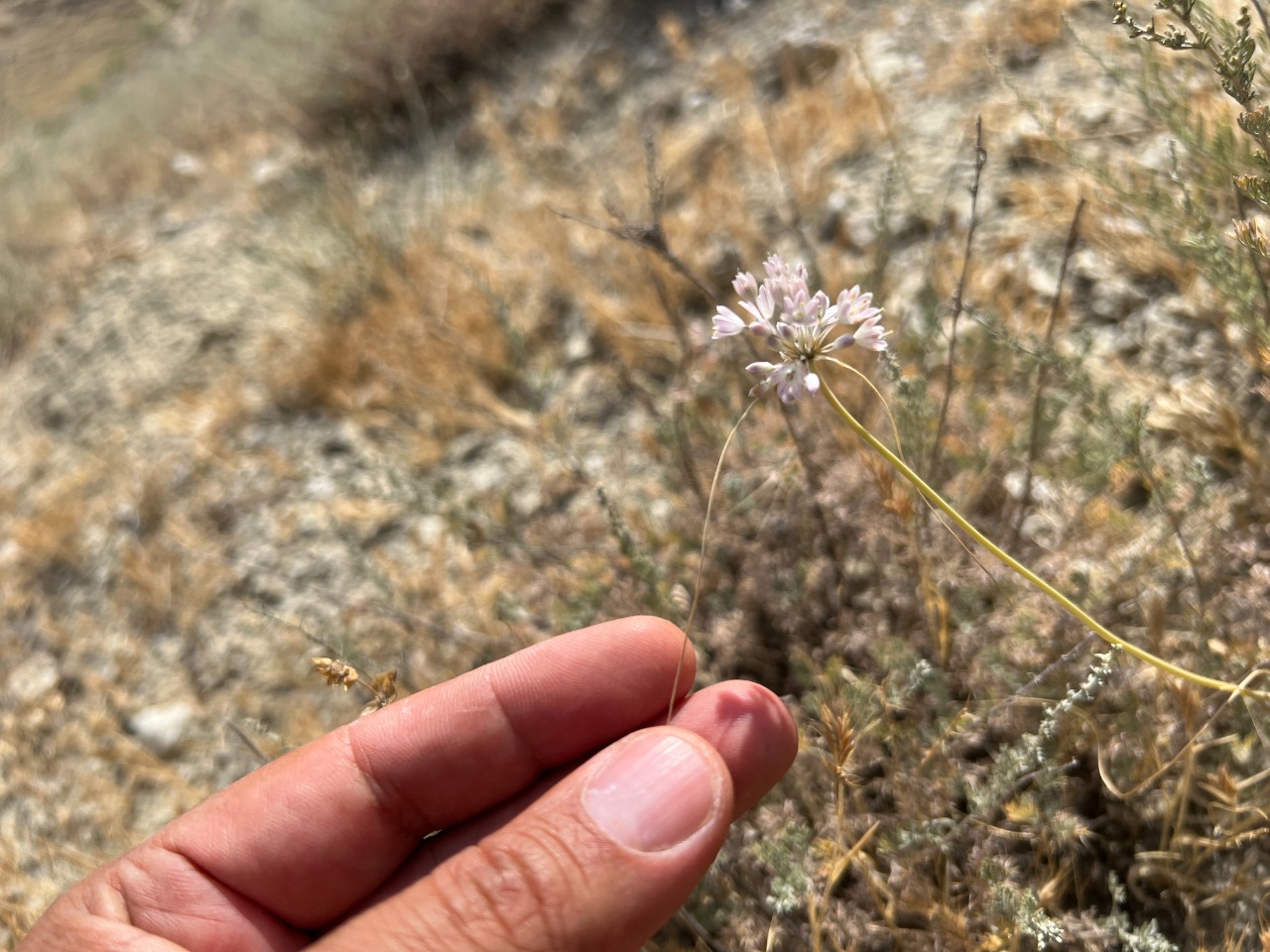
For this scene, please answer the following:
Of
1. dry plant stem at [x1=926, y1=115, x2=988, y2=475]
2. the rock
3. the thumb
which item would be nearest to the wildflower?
the thumb

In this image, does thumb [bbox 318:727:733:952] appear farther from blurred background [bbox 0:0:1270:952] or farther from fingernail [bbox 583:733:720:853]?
blurred background [bbox 0:0:1270:952]

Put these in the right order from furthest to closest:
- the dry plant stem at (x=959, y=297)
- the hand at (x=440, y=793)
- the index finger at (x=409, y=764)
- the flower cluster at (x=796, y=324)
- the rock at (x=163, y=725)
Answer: the rock at (x=163, y=725) → the index finger at (x=409, y=764) → the dry plant stem at (x=959, y=297) → the hand at (x=440, y=793) → the flower cluster at (x=796, y=324)

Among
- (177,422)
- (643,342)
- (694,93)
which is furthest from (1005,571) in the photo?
(177,422)

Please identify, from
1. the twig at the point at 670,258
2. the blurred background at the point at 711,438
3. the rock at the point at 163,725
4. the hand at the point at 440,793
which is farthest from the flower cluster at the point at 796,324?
the rock at the point at 163,725

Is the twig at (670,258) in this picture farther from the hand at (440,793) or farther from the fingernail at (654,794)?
the fingernail at (654,794)

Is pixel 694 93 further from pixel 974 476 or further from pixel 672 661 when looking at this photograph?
pixel 672 661

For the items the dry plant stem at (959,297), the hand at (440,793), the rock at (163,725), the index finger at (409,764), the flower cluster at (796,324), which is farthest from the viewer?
the rock at (163,725)
